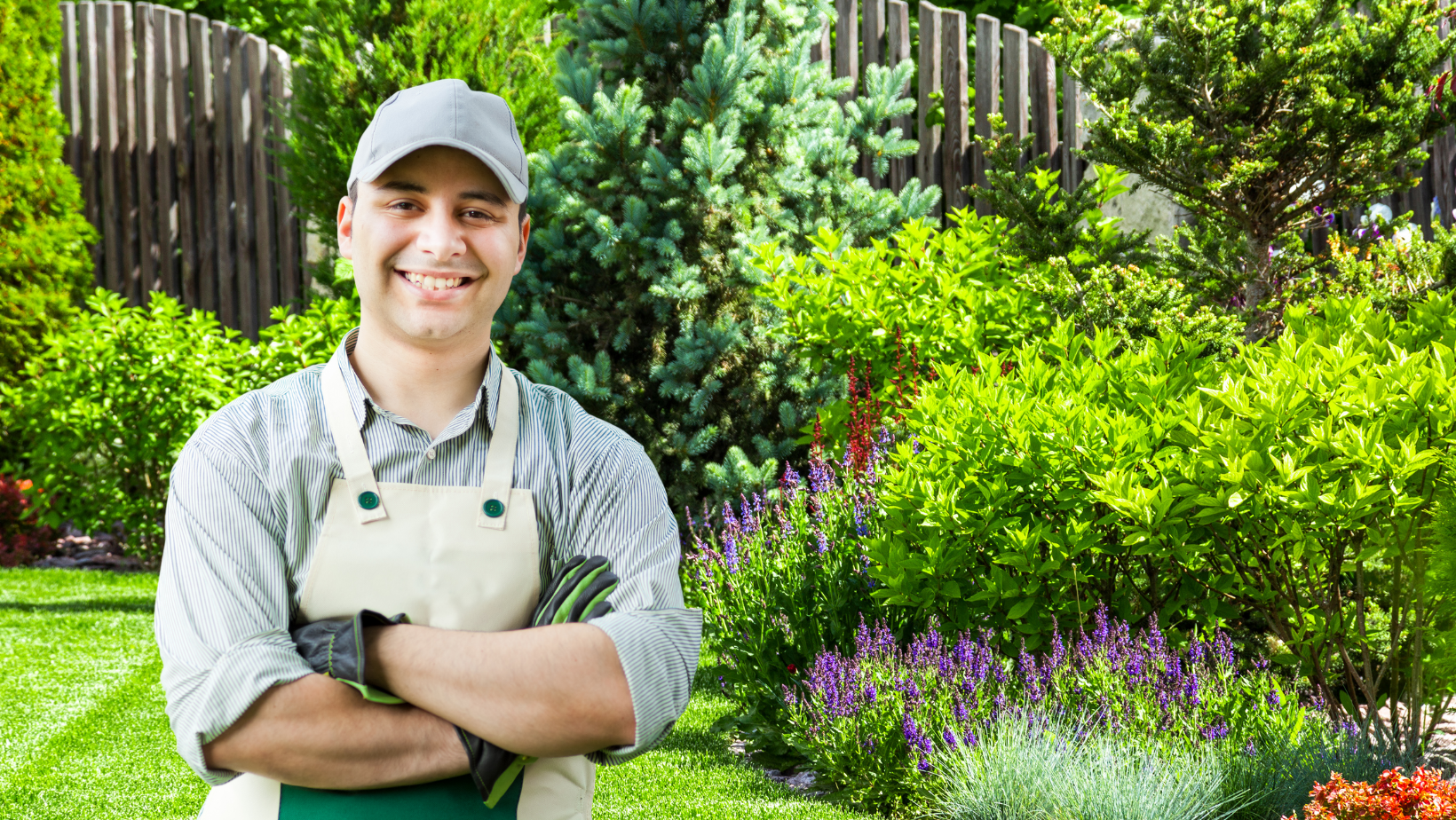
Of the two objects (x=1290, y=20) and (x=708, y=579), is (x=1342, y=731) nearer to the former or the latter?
(x=708, y=579)

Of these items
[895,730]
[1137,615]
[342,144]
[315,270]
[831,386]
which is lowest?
[895,730]

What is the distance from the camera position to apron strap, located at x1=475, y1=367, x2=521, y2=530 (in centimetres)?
157

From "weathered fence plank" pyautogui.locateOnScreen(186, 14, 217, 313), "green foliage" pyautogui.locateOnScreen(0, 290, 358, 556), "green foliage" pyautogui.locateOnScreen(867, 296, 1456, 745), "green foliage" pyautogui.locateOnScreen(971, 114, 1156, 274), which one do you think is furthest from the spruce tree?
"weathered fence plank" pyautogui.locateOnScreen(186, 14, 217, 313)

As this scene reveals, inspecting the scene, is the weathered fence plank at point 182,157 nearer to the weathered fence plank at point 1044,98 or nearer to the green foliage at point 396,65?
the green foliage at point 396,65

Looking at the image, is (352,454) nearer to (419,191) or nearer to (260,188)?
(419,191)

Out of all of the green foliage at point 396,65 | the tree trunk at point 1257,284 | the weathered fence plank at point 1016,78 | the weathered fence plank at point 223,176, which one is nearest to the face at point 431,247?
the tree trunk at point 1257,284

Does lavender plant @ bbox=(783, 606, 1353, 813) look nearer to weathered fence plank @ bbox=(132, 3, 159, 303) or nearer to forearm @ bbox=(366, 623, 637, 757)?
forearm @ bbox=(366, 623, 637, 757)

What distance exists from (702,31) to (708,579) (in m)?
2.88

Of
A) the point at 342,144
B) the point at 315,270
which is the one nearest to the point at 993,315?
the point at 342,144

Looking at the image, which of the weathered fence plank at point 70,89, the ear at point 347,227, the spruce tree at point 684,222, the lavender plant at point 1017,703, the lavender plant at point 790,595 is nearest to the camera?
the ear at point 347,227

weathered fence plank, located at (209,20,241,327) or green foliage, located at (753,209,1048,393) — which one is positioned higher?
weathered fence plank, located at (209,20,241,327)

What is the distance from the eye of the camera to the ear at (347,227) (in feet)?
5.40

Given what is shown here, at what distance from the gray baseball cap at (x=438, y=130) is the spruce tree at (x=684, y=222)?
391 centimetres

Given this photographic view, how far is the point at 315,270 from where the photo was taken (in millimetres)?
8422
